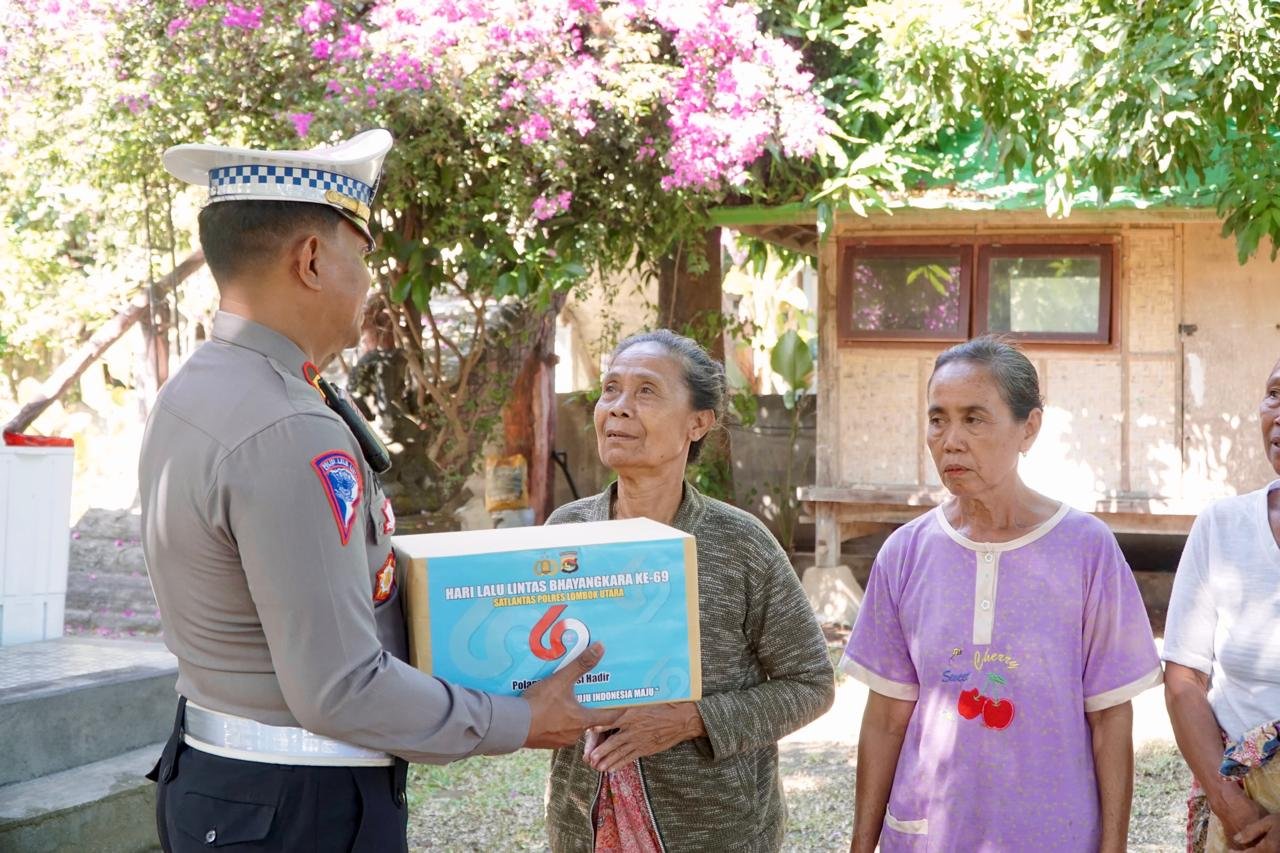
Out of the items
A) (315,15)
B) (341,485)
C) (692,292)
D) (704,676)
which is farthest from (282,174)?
(692,292)

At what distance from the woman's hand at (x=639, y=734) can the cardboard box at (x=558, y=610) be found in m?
0.17

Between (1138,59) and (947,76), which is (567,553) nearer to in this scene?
(1138,59)

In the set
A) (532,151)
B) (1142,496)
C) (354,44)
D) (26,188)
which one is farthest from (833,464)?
(26,188)

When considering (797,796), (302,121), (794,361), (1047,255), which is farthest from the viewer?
(794,361)

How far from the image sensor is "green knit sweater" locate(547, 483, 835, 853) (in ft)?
8.50

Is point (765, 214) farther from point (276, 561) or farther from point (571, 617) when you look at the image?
point (276, 561)

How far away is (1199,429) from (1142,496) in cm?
60

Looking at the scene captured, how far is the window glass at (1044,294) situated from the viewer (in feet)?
30.3

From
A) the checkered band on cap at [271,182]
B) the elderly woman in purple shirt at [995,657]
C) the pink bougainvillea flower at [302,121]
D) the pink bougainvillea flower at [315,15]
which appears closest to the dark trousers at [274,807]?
the checkered band on cap at [271,182]

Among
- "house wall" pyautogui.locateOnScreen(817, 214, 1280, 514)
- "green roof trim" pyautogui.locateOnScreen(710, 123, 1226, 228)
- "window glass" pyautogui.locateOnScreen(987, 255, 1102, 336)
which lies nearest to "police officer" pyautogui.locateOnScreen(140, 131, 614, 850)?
"green roof trim" pyautogui.locateOnScreen(710, 123, 1226, 228)

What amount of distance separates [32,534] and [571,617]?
3960 mm

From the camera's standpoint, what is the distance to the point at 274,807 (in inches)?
76.8

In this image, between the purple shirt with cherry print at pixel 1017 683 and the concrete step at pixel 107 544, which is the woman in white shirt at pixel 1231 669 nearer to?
the purple shirt with cherry print at pixel 1017 683

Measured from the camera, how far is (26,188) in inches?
432
